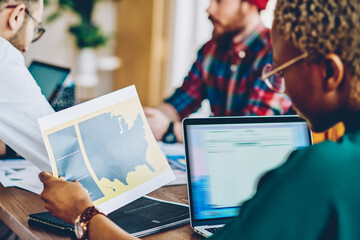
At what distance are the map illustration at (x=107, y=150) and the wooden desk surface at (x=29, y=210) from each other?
0.12m

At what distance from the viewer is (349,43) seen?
56 centimetres

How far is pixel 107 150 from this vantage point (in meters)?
0.93

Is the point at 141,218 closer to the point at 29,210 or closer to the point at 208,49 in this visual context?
the point at 29,210

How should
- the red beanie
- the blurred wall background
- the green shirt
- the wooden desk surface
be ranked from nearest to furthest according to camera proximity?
the green shirt, the wooden desk surface, the red beanie, the blurred wall background

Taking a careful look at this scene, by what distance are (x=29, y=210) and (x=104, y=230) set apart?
0.32m

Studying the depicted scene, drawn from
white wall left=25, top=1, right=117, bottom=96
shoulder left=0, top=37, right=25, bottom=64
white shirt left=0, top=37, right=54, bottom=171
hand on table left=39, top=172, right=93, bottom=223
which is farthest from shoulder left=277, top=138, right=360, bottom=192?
white wall left=25, top=1, right=117, bottom=96

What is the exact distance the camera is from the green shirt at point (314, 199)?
0.50 meters

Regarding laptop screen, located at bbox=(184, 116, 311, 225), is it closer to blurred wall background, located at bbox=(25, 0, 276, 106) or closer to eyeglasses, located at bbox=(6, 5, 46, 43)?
eyeglasses, located at bbox=(6, 5, 46, 43)

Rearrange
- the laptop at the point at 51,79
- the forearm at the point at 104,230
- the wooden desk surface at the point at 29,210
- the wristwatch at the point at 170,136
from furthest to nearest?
1. the wristwatch at the point at 170,136
2. the laptop at the point at 51,79
3. the wooden desk surface at the point at 29,210
4. the forearm at the point at 104,230

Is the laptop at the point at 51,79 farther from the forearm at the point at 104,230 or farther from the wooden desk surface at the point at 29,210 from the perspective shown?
the forearm at the point at 104,230

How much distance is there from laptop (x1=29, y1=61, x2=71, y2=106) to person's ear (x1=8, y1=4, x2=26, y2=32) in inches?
12.8

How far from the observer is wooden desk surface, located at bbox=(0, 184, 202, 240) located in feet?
2.78

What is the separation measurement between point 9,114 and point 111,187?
35cm

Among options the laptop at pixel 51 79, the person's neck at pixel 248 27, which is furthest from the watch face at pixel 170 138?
the person's neck at pixel 248 27
